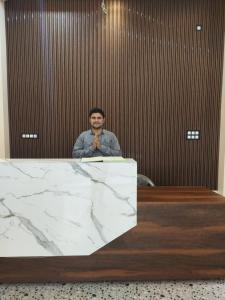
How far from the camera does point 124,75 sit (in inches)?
136

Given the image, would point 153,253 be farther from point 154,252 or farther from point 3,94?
point 3,94

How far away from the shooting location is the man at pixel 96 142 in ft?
9.05

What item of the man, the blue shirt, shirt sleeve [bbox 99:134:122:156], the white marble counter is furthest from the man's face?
the white marble counter

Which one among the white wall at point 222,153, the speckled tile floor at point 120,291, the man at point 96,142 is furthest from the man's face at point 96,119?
the white wall at point 222,153

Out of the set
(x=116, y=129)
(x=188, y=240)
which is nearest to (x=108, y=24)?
(x=116, y=129)

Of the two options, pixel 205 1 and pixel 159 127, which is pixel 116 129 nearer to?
pixel 159 127

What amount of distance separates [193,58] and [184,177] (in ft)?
5.32

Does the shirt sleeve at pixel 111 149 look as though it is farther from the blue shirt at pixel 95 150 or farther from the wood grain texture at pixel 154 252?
the wood grain texture at pixel 154 252

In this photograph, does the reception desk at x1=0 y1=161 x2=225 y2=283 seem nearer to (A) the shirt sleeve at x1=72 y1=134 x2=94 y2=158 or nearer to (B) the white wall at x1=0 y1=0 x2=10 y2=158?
(A) the shirt sleeve at x1=72 y1=134 x2=94 y2=158

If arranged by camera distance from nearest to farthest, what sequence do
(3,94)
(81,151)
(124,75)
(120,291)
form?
(120,291) → (81,151) → (3,94) → (124,75)

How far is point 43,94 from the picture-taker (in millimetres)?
3465

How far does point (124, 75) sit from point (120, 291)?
2.55 metres

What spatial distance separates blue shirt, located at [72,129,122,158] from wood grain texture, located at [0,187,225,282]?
87 centimetres

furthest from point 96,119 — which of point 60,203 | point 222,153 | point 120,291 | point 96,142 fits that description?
point 222,153
